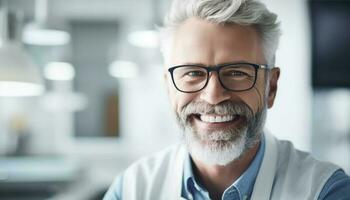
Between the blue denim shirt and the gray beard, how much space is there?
8 centimetres

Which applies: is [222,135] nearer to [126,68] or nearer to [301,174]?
[301,174]

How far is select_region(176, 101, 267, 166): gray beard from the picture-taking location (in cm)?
123

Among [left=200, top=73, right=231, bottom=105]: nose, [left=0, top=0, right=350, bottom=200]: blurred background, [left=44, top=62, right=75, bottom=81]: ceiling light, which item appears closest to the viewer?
[left=200, top=73, right=231, bottom=105]: nose

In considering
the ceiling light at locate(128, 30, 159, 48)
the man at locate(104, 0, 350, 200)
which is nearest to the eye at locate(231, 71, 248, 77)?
the man at locate(104, 0, 350, 200)

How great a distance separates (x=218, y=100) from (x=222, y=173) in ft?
0.88

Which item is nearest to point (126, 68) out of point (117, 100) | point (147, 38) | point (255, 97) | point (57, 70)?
point (57, 70)

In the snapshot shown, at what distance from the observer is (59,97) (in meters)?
5.60

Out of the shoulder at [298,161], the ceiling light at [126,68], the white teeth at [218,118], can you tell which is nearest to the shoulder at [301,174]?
the shoulder at [298,161]

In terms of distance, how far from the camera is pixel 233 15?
122cm

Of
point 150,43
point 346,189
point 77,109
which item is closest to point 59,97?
point 77,109

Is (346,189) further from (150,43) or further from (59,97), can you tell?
(59,97)

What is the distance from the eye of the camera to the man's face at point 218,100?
1228mm

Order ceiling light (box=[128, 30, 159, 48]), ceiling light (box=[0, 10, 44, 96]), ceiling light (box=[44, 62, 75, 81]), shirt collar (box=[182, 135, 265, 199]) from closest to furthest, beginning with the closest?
shirt collar (box=[182, 135, 265, 199]), ceiling light (box=[0, 10, 44, 96]), ceiling light (box=[128, 30, 159, 48]), ceiling light (box=[44, 62, 75, 81])

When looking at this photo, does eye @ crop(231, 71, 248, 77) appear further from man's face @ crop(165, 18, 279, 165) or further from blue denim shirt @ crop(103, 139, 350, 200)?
blue denim shirt @ crop(103, 139, 350, 200)
